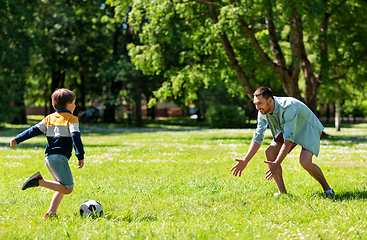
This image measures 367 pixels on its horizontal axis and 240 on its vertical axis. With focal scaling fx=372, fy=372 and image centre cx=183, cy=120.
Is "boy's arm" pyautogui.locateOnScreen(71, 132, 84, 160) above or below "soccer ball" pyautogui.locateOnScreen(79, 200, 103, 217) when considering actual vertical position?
above

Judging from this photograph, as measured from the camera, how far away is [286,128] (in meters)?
5.47

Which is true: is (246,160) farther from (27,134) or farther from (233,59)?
(233,59)

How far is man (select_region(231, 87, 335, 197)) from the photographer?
17.9ft

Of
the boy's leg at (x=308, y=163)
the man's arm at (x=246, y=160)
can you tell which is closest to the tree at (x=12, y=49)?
the man's arm at (x=246, y=160)

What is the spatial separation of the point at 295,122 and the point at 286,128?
7.1 inches

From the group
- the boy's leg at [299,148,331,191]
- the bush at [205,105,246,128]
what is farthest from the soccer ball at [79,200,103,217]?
the bush at [205,105,246,128]

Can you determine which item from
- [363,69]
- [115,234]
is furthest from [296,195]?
[363,69]

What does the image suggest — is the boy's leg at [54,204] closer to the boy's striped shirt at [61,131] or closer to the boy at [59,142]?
the boy at [59,142]

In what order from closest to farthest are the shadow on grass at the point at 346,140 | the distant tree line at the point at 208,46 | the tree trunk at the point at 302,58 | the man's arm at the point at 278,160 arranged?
1. the man's arm at the point at 278,160
2. the shadow on grass at the point at 346,140
3. the tree trunk at the point at 302,58
4. the distant tree line at the point at 208,46

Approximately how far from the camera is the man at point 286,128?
5.46m

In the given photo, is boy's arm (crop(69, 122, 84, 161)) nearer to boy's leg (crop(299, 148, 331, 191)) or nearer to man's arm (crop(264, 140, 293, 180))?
man's arm (crop(264, 140, 293, 180))

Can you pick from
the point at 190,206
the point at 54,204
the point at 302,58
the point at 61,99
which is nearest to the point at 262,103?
the point at 190,206

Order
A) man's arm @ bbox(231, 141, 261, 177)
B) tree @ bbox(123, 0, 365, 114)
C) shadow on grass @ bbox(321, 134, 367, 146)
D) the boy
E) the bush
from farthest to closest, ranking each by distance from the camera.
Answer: the bush, tree @ bbox(123, 0, 365, 114), shadow on grass @ bbox(321, 134, 367, 146), man's arm @ bbox(231, 141, 261, 177), the boy

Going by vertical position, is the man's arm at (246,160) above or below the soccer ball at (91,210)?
above
